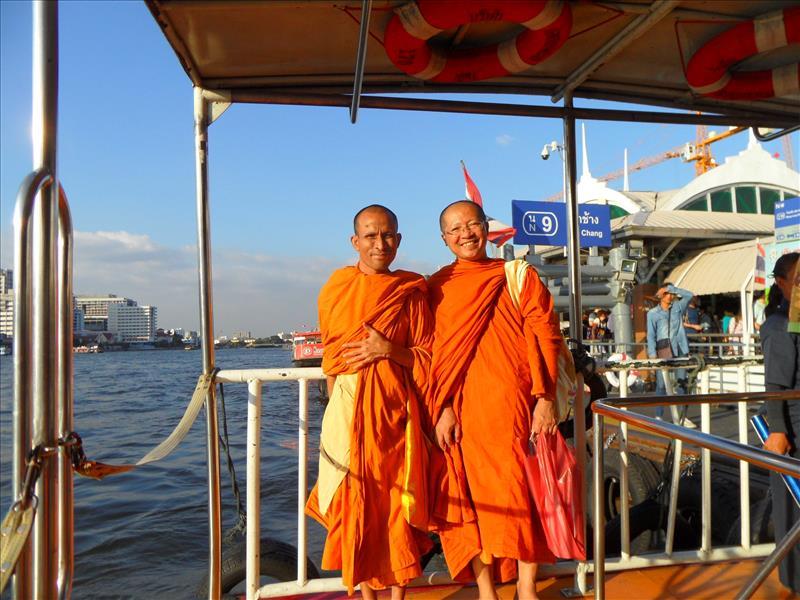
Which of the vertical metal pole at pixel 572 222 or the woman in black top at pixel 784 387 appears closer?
the woman in black top at pixel 784 387

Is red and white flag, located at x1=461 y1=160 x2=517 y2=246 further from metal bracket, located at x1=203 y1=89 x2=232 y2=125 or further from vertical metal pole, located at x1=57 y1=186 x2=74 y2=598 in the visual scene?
vertical metal pole, located at x1=57 y1=186 x2=74 y2=598

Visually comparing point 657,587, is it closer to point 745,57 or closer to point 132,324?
point 745,57

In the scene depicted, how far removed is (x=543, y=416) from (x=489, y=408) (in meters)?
0.20

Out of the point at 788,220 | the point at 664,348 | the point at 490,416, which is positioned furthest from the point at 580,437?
the point at 788,220

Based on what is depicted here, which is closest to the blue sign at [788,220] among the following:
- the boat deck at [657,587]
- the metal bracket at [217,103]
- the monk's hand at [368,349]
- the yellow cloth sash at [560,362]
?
the boat deck at [657,587]

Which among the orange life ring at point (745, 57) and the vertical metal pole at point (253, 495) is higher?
the orange life ring at point (745, 57)

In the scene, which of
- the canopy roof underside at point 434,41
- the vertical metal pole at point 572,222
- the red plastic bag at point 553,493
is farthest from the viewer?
the vertical metal pole at point 572,222

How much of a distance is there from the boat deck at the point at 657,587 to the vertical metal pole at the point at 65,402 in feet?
4.69

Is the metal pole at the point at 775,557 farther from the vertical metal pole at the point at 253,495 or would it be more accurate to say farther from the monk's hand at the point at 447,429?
the vertical metal pole at the point at 253,495

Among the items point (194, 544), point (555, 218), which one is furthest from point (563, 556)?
point (555, 218)

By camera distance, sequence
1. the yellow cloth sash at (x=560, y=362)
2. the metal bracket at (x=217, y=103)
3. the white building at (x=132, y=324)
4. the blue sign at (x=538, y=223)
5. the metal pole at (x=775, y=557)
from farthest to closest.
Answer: the white building at (x=132, y=324) < the blue sign at (x=538, y=223) < the metal bracket at (x=217, y=103) < the yellow cloth sash at (x=560, y=362) < the metal pole at (x=775, y=557)

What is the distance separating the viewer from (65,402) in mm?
1156

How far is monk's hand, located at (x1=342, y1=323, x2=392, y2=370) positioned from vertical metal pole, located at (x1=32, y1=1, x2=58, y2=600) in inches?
44.3

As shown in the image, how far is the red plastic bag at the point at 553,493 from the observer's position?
2.11 meters
